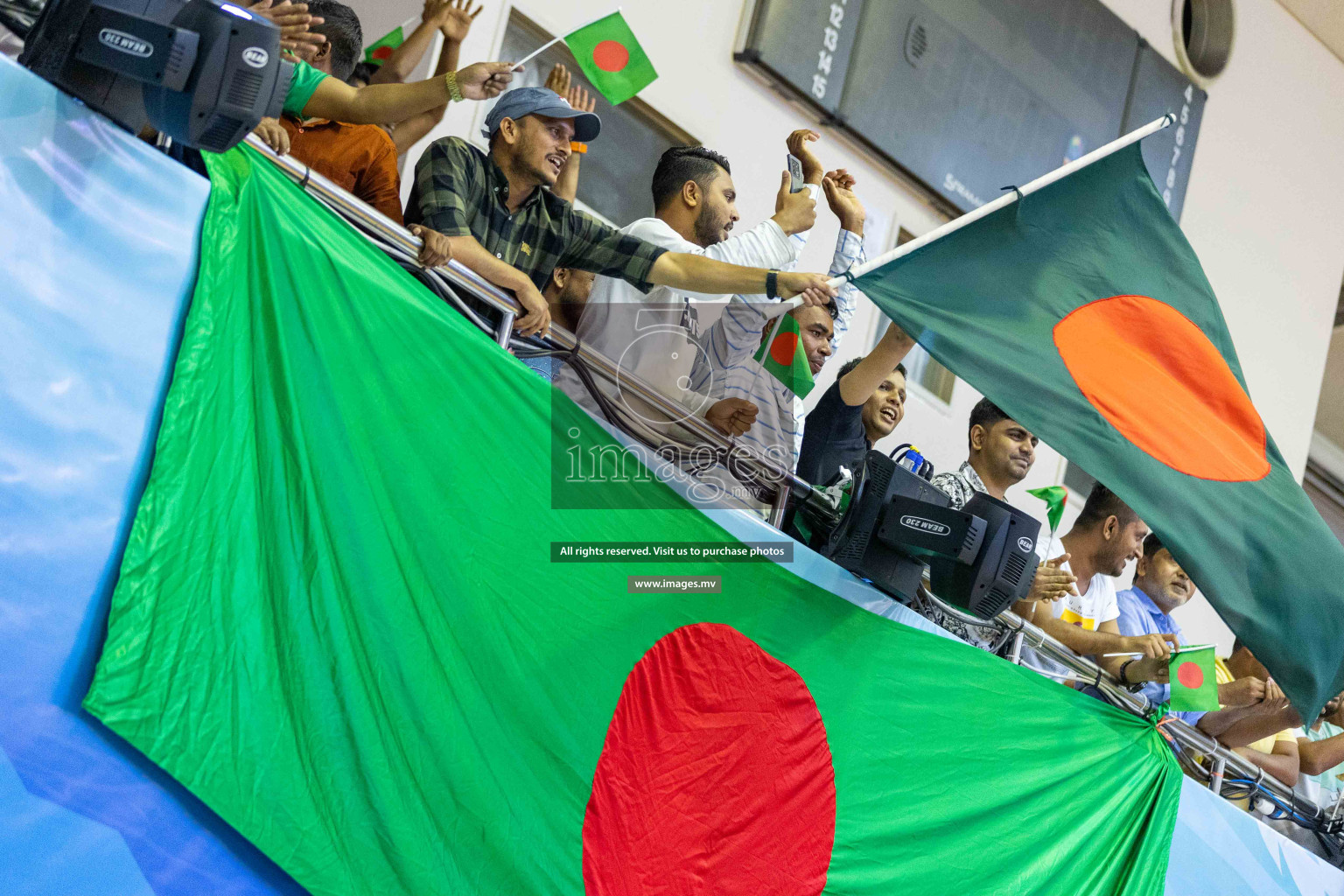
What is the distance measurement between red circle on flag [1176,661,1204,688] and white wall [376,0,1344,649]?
2.29 meters

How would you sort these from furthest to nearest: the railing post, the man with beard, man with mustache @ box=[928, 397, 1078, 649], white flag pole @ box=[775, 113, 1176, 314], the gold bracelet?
the railing post < the man with beard < man with mustache @ box=[928, 397, 1078, 649] < white flag pole @ box=[775, 113, 1176, 314] < the gold bracelet

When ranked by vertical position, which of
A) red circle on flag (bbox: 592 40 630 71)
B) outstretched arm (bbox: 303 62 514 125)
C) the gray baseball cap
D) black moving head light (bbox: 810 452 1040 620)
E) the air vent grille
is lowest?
black moving head light (bbox: 810 452 1040 620)

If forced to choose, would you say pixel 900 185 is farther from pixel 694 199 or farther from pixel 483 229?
pixel 483 229

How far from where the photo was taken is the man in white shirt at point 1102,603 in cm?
361

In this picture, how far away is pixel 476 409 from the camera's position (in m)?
2.48

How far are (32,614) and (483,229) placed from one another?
123 cm

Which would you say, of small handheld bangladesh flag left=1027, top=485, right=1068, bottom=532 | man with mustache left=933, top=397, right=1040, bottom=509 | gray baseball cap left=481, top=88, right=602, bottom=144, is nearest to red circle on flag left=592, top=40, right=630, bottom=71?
gray baseball cap left=481, top=88, right=602, bottom=144

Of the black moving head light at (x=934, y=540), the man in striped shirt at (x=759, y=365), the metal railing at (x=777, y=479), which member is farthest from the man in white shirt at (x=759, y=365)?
the black moving head light at (x=934, y=540)

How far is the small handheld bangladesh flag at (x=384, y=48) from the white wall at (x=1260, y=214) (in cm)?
219

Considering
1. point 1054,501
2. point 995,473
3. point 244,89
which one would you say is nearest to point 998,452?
point 995,473

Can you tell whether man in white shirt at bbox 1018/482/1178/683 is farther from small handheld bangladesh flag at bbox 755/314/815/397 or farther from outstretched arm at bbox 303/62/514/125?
outstretched arm at bbox 303/62/514/125

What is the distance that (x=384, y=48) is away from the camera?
3477mm

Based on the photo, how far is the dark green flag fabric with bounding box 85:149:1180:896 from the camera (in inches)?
82.5

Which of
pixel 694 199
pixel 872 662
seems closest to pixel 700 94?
pixel 694 199
